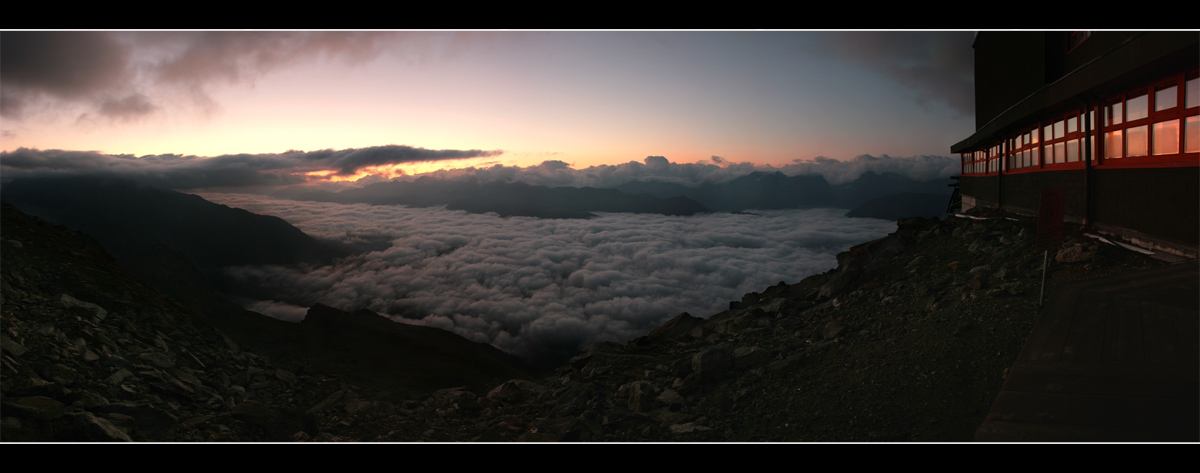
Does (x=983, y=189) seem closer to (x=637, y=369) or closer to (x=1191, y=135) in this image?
(x=1191, y=135)

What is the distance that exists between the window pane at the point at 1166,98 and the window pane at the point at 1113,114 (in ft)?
3.66

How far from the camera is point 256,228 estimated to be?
49.7 meters

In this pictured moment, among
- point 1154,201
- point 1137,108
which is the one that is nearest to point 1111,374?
point 1154,201

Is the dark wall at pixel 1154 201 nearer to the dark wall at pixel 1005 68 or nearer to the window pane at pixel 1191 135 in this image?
the window pane at pixel 1191 135

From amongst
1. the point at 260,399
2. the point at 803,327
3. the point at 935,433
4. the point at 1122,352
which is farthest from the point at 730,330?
the point at 260,399

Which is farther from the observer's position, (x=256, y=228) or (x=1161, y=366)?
(x=256, y=228)

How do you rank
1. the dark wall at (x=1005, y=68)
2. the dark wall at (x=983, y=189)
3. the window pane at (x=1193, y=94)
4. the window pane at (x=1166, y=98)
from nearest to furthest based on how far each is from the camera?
the window pane at (x=1193, y=94)
the window pane at (x=1166, y=98)
the dark wall at (x=1005, y=68)
the dark wall at (x=983, y=189)

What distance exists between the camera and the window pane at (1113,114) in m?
6.92

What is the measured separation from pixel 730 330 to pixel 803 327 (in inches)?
67.5

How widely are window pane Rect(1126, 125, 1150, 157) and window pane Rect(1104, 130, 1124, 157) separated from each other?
21cm

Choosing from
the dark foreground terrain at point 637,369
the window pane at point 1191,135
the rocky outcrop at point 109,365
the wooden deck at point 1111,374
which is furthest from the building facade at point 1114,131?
the rocky outcrop at point 109,365

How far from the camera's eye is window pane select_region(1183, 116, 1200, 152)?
5.34 m

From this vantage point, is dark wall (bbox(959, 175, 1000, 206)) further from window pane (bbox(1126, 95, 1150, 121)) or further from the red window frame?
window pane (bbox(1126, 95, 1150, 121))

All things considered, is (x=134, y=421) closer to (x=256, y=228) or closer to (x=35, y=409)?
(x=35, y=409)
